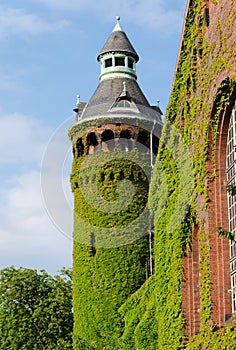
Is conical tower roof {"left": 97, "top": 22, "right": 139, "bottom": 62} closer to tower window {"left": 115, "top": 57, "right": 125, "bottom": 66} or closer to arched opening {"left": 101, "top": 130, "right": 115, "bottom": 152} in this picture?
Answer: tower window {"left": 115, "top": 57, "right": 125, "bottom": 66}

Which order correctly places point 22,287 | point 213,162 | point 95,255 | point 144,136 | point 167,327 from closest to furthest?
point 213,162 < point 167,327 < point 95,255 < point 144,136 < point 22,287

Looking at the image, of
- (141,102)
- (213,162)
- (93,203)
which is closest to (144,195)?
(93,203)

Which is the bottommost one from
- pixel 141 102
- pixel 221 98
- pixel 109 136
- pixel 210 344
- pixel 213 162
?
pixel 210 344

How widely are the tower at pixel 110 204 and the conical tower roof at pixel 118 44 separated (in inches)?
79.2

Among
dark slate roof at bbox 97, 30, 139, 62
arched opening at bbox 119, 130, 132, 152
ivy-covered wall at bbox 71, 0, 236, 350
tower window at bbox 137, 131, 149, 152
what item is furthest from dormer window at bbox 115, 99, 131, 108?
ivy-covered wall at bbox 71, 0, 236, 350

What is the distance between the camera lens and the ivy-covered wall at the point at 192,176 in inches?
795

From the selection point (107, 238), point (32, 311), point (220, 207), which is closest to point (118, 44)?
point (107, 238)

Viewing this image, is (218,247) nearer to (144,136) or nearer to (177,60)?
(177,60)

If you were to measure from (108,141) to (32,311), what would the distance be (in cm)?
1844

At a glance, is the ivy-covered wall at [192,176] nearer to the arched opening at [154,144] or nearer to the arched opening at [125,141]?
the arched opening at [125,141]

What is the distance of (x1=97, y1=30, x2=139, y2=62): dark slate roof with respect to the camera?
46.5m

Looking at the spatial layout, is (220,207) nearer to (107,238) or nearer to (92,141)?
(107,238)

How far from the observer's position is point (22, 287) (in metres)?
56.7

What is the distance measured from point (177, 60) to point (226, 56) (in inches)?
220
